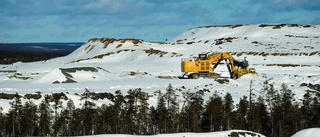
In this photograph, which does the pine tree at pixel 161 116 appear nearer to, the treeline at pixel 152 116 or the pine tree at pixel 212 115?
the treeline at pixel 152 116

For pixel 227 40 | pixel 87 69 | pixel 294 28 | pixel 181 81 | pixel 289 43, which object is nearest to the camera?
pixel 181 81

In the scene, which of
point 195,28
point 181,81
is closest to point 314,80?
point 181,81

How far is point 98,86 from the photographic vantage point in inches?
1581

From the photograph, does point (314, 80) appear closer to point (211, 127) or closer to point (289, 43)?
point (211, 127)

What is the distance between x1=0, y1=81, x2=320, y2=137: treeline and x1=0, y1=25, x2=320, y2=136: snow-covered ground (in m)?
1.66

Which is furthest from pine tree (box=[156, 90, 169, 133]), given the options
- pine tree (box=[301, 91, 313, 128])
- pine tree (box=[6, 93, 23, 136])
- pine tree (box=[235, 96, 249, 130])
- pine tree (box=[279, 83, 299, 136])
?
pine tree (box=[301, 91, 313, 128])

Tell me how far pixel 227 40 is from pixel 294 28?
32.8 metres

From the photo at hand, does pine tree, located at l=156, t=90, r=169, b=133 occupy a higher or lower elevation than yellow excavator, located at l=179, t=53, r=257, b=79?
lower

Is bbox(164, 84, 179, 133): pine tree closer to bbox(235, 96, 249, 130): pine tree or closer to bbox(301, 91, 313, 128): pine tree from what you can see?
bbox(235, 96, 249, 130): pine tree

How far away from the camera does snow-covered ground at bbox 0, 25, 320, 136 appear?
40.4 meters

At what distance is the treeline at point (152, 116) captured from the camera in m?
29.6

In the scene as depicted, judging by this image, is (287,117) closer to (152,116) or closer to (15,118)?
(152,116)

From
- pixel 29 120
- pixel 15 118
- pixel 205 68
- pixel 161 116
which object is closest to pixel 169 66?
pixel 205 68

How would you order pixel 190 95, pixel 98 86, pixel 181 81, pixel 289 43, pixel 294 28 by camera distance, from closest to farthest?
pixel 190 95 < pixel 98 86 < pixel 181 81 < pixel 289 43 < pixel 294 28
